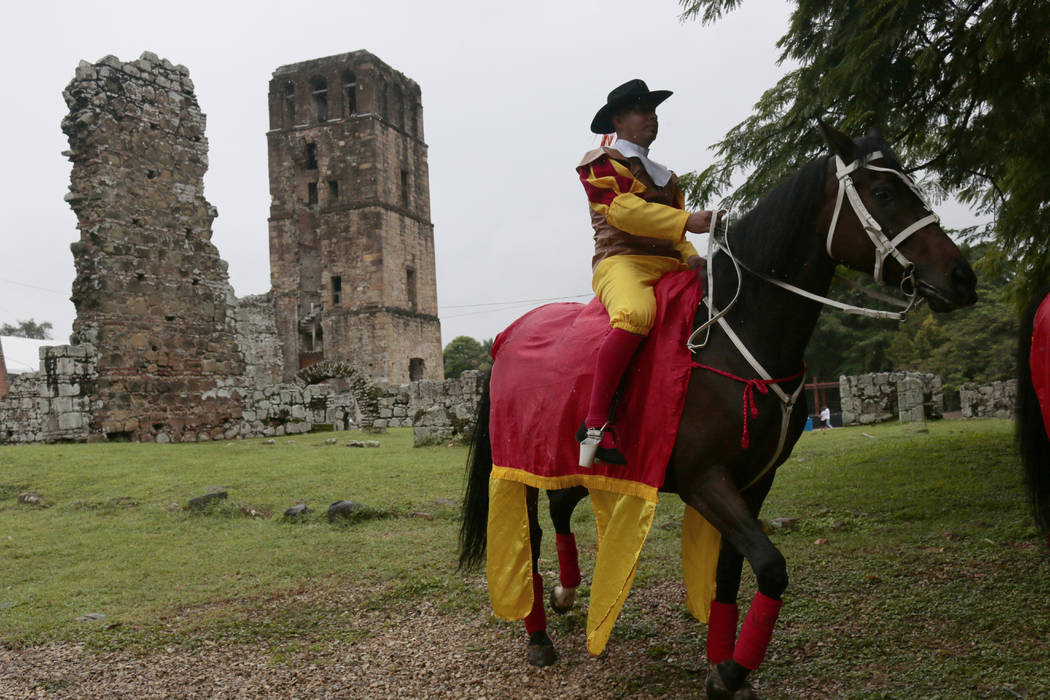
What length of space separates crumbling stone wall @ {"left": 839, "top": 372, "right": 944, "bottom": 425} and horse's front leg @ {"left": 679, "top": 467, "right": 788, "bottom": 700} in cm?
1561

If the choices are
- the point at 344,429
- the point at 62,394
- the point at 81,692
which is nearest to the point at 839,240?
the point at 81,692

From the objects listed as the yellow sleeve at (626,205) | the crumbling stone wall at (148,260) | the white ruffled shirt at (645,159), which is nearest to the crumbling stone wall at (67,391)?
the crumbling stone wall at (148,260)

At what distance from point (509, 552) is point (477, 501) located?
86 cm

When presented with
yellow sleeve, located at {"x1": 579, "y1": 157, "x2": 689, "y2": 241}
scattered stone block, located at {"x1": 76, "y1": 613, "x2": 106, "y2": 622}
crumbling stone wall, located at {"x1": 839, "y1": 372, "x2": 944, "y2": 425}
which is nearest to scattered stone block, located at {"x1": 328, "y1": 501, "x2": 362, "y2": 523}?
scattered stone block, located at {"x1": 76, "y1": 613, "x2": 106, "y2": 622}

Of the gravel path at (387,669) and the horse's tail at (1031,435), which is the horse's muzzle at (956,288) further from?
the gravel path at (387,669)

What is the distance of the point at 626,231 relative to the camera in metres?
3.56

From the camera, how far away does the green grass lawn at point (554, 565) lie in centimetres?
367

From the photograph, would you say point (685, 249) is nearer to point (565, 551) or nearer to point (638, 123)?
point (638, 123)

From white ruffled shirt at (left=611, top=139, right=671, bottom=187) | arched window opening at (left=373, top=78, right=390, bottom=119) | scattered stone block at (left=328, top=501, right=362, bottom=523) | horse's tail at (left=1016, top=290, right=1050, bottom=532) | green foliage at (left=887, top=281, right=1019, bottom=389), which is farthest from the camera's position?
arched window opening at (left=373, top=78, right=390, bottom=119)

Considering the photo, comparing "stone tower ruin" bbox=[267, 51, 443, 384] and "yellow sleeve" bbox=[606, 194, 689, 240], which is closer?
"yellow sleeve" bbox=[606, 194, 689, 240]

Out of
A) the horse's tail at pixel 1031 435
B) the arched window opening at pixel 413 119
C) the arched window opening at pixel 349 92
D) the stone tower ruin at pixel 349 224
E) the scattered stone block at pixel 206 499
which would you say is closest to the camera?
the horse's tail at pixel 1031 435

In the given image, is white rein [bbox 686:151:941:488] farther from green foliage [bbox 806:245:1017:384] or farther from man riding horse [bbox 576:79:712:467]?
green foliage [bbox 806:245:1017:384]

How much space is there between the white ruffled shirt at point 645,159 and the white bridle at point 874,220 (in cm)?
89

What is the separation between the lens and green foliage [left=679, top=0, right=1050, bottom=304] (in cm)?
513
